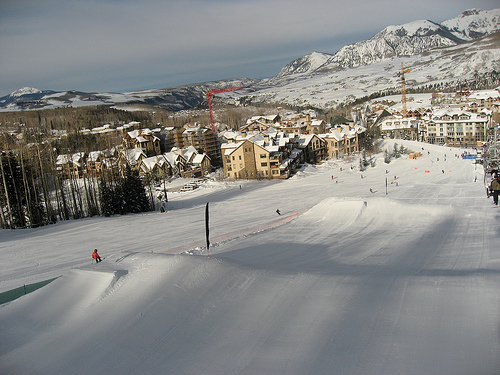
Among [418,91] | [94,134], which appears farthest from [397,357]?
[418,91]

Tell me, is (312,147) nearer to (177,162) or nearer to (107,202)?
(177,162)

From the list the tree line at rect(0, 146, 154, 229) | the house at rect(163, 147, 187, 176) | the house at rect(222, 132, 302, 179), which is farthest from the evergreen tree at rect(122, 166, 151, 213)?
the house at rect(163, 147, 187, 176)

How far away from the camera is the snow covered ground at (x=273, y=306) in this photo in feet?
21.0

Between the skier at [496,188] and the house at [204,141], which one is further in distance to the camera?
the house at [204,141]

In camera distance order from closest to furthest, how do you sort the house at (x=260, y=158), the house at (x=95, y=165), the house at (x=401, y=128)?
the house at (x=95, y=165)
the house at (x=260, y=158)
the house at (x=401, y=128)

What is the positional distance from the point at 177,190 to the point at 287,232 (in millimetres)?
27676

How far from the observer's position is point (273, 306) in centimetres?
830

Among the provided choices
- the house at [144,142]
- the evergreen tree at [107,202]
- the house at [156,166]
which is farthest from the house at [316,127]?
the evergreen tree at [107,202]

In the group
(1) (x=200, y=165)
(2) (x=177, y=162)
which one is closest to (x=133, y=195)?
(2) (x=177, y=162)

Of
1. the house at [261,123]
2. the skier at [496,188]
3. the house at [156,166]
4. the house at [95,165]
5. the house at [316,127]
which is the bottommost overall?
the skier at [496,188]

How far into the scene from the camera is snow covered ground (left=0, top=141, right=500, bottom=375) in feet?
21.0

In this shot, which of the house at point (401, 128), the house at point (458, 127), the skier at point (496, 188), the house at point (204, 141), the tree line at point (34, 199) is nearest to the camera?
the skier at point (496, 188)

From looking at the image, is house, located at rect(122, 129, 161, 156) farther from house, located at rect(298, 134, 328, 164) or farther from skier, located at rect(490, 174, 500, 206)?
skier, located at rect(490, 174, 500, 206)

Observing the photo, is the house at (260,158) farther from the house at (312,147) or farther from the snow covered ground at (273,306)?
the snow covered ground at (273,306)
